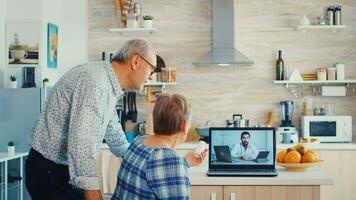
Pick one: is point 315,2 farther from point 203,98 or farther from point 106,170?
point 106,170

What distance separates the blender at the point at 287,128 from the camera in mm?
5777

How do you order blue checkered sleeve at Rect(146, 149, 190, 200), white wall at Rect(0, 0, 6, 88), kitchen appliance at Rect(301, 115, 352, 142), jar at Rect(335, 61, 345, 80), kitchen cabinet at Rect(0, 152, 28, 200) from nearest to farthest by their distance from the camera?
blue checkered sleeve at Rect(146, 149, 190, 200) < kitchen cabinet at Rect(0, 152, 28, 200) < white wall at Rect(0, 0, 6, 88) < kitchen appliance at Rect(301, 115, 352, 142) < jar at Rect(335, 61, 345, 80)

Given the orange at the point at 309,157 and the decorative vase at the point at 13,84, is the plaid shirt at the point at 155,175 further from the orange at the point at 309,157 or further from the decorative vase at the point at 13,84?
the decorative vase at the point at 13,84

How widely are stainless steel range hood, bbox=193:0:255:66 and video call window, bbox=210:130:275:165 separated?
9.34 feet

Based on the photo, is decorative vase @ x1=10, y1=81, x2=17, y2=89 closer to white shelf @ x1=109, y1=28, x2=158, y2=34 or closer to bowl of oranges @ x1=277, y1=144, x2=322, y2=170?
white shelf @ x1=109, y1=28, x2=158, y2=34

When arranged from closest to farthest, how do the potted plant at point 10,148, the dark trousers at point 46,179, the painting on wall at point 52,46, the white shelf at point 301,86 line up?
the dark trousers at point 46,179 < the potted plant at point 10,148 < the painting on wall at point 52,46 < the white shelf at point 301,86

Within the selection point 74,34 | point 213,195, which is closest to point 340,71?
point 74,34

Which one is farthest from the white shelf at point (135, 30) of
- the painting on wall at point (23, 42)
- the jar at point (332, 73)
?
the jar at point (332, 73)

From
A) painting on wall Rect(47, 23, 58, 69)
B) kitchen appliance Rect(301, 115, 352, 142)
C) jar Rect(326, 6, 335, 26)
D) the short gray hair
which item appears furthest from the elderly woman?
jar Rect(326, 6, 335, 26)

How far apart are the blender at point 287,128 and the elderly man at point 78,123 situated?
3.50 metres

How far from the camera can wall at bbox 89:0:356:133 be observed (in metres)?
6.07

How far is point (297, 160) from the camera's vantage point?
3129mm

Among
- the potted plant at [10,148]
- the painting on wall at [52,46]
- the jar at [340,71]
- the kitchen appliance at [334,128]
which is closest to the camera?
the potted plant at [10,148]

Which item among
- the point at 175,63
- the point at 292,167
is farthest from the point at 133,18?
the point at 292,167
